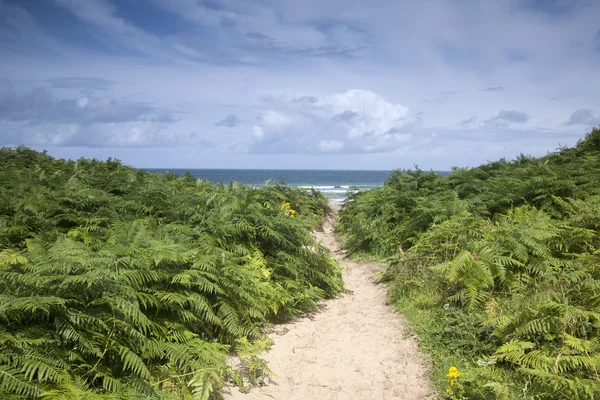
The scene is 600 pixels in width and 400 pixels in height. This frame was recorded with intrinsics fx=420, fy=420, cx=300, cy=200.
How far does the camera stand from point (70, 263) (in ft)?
12.6

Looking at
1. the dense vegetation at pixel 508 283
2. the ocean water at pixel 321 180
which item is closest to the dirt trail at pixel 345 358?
the dense vegetation at pixel 508 283

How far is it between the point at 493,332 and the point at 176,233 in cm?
438

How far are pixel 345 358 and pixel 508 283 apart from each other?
2.48m

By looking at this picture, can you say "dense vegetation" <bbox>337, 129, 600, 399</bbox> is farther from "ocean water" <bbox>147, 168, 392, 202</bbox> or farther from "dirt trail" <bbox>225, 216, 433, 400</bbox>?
"ocean water" <bbox>147, 168, 392, 202</bbox>

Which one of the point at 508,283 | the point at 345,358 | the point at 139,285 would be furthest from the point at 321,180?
the point at 139,285

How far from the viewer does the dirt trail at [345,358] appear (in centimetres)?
472

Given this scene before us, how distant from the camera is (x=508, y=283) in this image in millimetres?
5793

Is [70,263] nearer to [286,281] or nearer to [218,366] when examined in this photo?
[218,366]

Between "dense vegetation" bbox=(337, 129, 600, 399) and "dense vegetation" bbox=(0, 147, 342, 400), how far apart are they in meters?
2.05

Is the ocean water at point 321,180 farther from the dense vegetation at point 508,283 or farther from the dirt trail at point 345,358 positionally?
the dirt trail at point 345,358

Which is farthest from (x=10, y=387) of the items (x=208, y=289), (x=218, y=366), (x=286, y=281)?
(x=286, y=281)

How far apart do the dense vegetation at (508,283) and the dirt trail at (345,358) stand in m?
0.33

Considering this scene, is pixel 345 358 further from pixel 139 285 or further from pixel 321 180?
pixel 321 180

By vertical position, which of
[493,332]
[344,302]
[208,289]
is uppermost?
[208,289]
